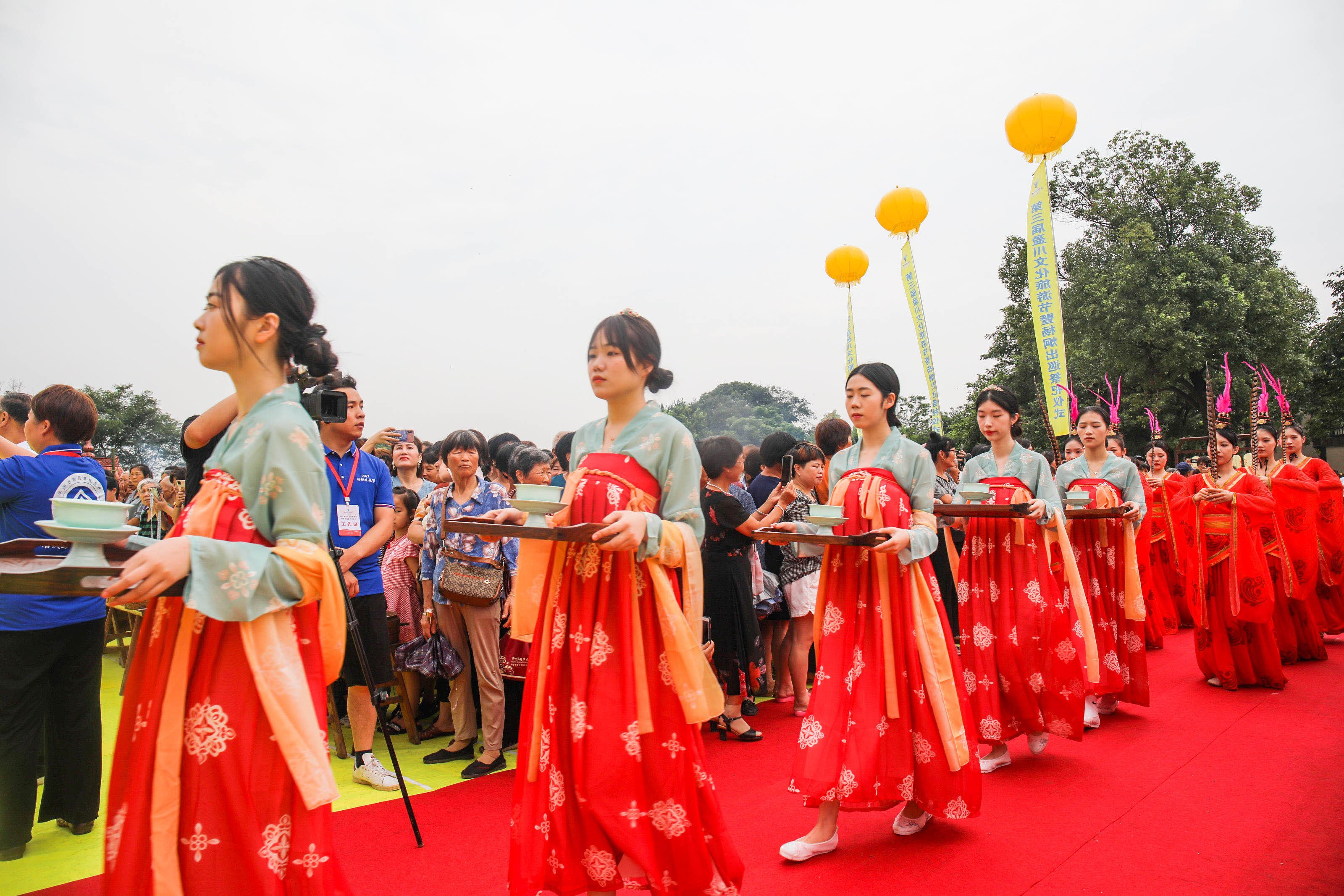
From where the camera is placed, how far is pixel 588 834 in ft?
7.28

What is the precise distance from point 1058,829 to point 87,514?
3.50m

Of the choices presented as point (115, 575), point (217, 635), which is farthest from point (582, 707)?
point (115, 575)

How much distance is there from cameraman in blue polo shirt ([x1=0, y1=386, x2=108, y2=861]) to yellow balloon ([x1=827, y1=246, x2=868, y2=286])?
9.42m

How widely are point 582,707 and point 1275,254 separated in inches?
978

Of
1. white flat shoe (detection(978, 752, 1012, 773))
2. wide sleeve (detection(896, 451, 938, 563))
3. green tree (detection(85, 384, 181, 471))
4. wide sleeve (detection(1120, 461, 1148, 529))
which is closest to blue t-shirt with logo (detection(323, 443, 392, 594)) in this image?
wide sleeve (detection(896, 451, 938, 563))

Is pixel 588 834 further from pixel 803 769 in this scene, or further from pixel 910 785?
pixel 910 785

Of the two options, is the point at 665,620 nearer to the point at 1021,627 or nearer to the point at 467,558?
the point at 467,558

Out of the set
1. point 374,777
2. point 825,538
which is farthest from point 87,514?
point 374,777

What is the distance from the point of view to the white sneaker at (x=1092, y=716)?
4676 mm

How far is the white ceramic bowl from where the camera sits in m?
1.46

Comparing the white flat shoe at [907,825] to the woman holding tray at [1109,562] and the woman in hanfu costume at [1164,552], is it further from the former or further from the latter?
the woman in hanfu costume at [1164,552]

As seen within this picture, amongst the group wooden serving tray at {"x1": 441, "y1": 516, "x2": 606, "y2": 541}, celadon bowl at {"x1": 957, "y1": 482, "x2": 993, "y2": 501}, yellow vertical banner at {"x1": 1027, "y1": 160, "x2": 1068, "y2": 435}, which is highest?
yellow vertical banner at {"x1": 1027, "y1": 160, "x2": 1068, "y2": 435}

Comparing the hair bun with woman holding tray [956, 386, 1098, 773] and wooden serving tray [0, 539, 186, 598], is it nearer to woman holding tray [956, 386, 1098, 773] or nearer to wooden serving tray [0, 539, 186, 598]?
wooden serving tray [0, 539, 186, 598]

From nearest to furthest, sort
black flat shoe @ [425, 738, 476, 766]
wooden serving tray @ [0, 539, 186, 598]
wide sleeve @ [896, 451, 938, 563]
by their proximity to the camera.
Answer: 1. wooden serving tray @ [0, 539, 186, 598]
2. wide sleeve @ [896, 451, 938, 563]
3. black flat shoe @ [425, 738, 476, 766]
